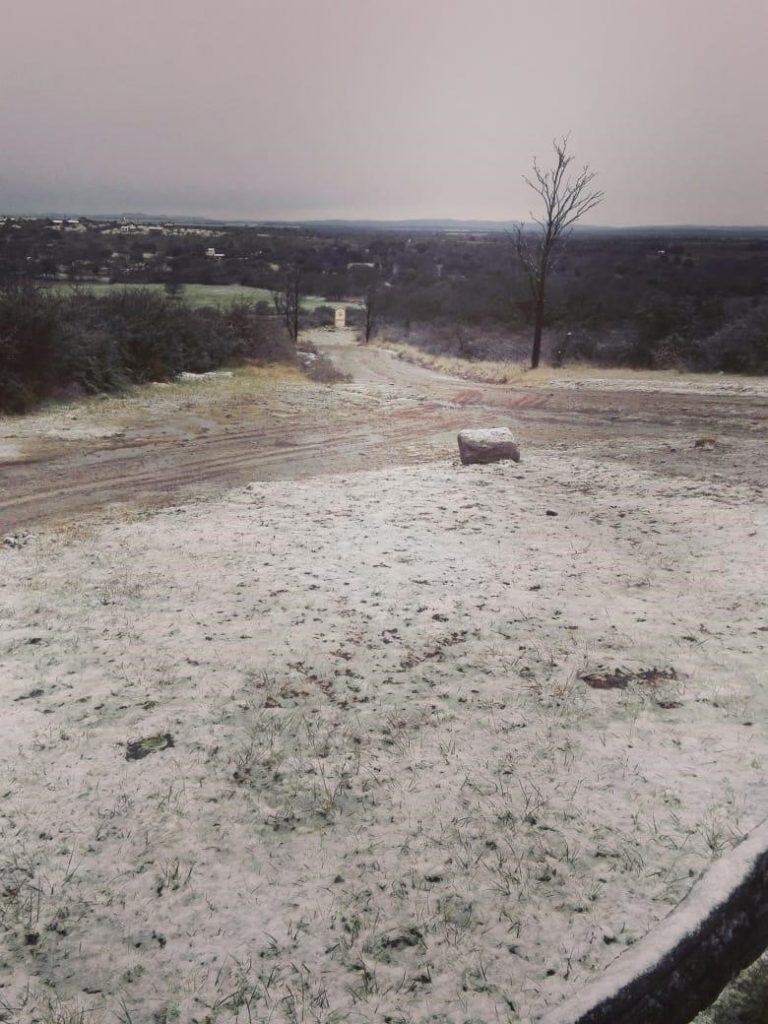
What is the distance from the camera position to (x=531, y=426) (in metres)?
14.6

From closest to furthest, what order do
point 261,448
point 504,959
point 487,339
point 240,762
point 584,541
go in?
point 504,959 < point 240,762 < point 584,541 < point 261,448 < point 487,339

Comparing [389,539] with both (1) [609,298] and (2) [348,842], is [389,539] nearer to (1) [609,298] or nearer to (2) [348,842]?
(2) [348,842]

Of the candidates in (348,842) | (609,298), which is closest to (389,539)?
(348,842)

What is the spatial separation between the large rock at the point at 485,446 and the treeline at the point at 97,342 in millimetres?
9837

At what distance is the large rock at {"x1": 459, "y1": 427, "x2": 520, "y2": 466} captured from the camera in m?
11.0

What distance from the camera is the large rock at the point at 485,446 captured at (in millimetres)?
10969

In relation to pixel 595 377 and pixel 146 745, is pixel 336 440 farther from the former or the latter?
pixel 595 377

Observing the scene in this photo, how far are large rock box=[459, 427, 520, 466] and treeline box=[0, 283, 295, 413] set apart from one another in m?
9.84

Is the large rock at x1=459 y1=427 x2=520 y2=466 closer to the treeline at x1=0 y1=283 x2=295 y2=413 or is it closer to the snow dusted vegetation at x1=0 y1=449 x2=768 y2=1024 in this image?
the snow dusted vegetation at x1=0 y1=449 x2=768 y2=1024

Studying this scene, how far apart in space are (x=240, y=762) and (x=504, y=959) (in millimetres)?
1940

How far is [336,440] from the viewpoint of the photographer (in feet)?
43.3

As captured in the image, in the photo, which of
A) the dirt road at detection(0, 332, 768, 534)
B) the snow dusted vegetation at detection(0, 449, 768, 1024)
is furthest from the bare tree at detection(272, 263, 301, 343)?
the snow dusted vegetation at detection(0, 449, 768, 1024)

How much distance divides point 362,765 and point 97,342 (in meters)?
15.5

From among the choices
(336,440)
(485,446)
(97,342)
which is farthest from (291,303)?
(485,446)
